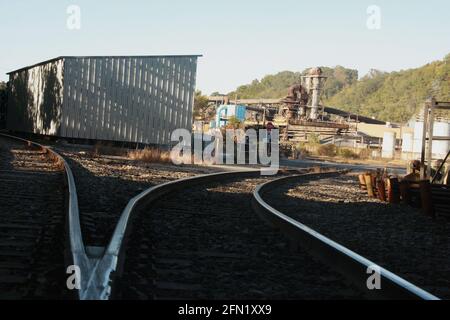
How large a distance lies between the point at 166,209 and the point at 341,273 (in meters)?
4.09

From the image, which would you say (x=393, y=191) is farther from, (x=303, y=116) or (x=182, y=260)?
(x=303, y=116)

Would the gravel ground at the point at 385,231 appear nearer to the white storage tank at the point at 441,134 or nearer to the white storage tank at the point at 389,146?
the white storage tank at the point at 441,134

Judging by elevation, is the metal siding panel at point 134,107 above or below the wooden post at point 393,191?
above

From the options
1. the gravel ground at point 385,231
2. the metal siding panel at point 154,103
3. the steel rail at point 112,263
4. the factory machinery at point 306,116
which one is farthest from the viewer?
the factory machinery at point 306,116

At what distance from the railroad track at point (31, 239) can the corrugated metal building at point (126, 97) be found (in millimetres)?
16807

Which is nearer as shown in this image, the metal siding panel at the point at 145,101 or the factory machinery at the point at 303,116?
the metal siding panel at the point at 145,101

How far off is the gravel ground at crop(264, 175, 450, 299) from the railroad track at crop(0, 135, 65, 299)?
2.74 metres

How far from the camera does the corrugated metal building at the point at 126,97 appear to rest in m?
27.1

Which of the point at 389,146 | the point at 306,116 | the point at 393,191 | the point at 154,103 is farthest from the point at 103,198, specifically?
the point at 306,116

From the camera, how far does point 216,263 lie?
4.77 meters

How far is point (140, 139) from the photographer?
89.4 ft

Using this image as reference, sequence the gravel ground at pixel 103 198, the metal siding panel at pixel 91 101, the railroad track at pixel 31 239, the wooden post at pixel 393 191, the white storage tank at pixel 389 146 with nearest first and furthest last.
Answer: the railroad track at pixel 31 239 → the gravel ground at pixel 103 198 → the wooden post at pixel 393 191 → the metal siding panel at pixel 91 101 → the white storage tank at pixel 389 146

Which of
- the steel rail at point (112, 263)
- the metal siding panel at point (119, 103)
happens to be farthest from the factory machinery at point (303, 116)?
the steel rail at point (112, 263)
